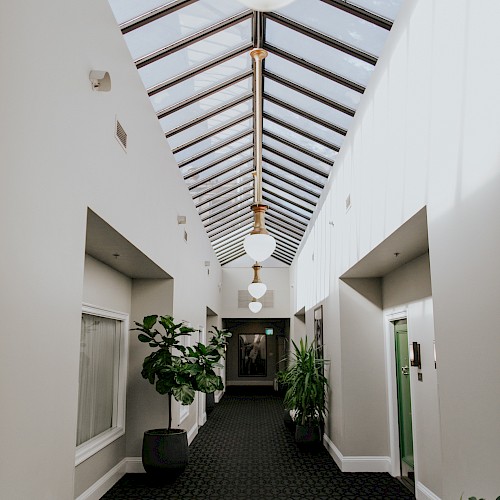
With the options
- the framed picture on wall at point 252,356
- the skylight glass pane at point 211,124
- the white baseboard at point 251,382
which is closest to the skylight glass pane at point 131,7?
the skylight glass pane at point 211,124

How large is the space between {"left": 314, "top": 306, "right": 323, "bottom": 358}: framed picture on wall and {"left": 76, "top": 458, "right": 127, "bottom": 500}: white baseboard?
3373mm

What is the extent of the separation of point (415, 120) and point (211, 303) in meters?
8.93

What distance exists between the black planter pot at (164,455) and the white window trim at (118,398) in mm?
424

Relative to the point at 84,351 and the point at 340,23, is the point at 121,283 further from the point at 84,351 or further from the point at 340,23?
the point at 340,23

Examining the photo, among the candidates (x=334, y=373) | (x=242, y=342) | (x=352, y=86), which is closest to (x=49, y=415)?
(x=352, y=86)

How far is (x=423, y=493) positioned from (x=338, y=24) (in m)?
4.28

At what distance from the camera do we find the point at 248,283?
1556 centimetres

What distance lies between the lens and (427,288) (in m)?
4.95

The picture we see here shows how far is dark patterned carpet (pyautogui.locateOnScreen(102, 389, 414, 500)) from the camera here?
5203mm

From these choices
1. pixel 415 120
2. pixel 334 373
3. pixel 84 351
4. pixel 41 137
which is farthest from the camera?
pixel 334 373

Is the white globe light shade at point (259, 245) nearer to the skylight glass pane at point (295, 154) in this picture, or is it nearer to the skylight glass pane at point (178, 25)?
the skylight glass pane at point (178, 25)

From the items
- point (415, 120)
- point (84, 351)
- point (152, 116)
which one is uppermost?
point (152, 116)

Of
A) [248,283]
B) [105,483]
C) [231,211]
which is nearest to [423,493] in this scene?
[105,483]

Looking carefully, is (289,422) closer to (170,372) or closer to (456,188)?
(170,372)
